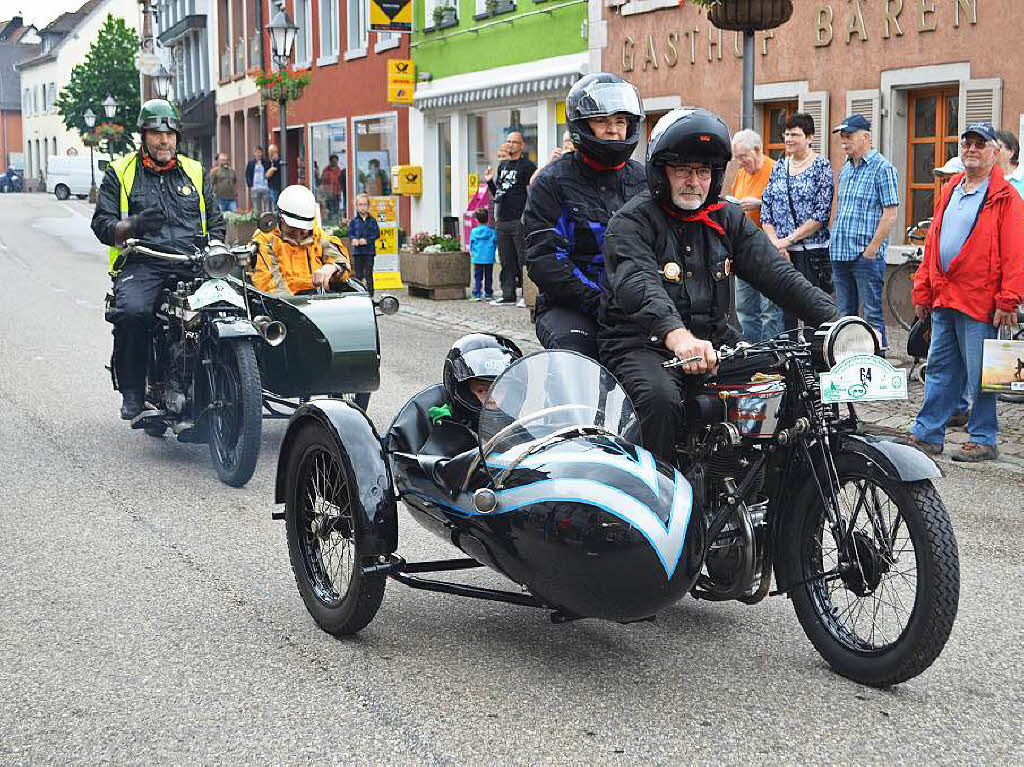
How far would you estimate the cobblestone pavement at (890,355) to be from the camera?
9055 millimetres

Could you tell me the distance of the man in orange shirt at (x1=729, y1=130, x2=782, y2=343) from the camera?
1156cm

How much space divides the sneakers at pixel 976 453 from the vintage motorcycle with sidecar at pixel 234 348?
333 cm

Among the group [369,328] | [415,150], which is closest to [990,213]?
[369,328]

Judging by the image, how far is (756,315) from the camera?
11641 millimetres

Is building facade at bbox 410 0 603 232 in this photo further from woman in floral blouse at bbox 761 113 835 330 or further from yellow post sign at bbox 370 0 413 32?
woman in floral blouse at bbox 761 113 835 330

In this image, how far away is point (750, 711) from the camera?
4.33m

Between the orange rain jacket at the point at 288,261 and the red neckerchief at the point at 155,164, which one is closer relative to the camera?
the red neckerchief at the point at 155,164

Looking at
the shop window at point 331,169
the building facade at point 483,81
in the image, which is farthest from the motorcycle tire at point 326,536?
the shop window at point 331,169

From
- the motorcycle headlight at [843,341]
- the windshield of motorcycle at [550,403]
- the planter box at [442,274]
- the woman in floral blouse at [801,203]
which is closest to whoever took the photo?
the motorcycle headlight at [843,341]

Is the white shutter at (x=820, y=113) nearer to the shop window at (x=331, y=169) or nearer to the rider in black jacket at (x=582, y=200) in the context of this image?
the rider in black jacket at (x=582, y=200)

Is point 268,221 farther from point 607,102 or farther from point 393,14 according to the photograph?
point 393,14

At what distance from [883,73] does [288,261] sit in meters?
8.96

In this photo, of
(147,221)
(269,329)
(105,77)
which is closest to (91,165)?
(105,77)

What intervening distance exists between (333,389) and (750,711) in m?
4.62
